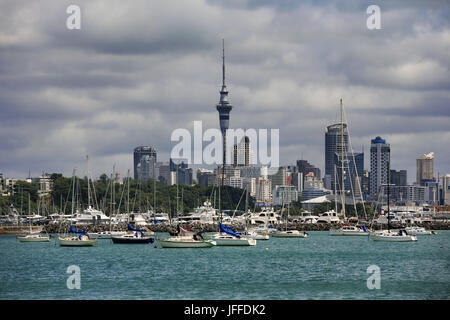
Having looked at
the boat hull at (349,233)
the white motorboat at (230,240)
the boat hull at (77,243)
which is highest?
the white motorboat at (230,240)

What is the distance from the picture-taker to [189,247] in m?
88.2

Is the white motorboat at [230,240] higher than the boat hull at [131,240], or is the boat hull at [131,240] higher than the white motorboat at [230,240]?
the white motorboat at [230,240]

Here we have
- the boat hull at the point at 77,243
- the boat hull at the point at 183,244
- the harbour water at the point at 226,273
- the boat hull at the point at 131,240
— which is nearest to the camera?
the harbour water at the point at 226,273

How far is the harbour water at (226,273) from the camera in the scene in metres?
52.5

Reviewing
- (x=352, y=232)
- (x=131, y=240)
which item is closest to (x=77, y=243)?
(x=131, y=240)

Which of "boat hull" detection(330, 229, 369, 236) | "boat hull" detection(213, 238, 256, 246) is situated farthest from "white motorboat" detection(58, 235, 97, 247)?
"boat hull" detection(330, 229, 369, 236)

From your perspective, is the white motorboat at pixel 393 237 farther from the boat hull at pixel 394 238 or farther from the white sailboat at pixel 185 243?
the white sailboat at pixel 185 243

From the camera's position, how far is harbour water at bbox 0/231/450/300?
5250cm

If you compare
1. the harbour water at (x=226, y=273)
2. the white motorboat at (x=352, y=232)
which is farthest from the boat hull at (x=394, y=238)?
the white motorboat at (x=352, y=232)

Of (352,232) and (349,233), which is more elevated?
(352,232)

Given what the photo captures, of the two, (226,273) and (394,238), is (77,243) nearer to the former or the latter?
(226,273)

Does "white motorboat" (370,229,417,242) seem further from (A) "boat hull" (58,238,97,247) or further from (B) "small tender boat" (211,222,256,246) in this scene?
(A) "boat hull" (58,238,97,247)

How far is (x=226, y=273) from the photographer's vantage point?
2515 inches
